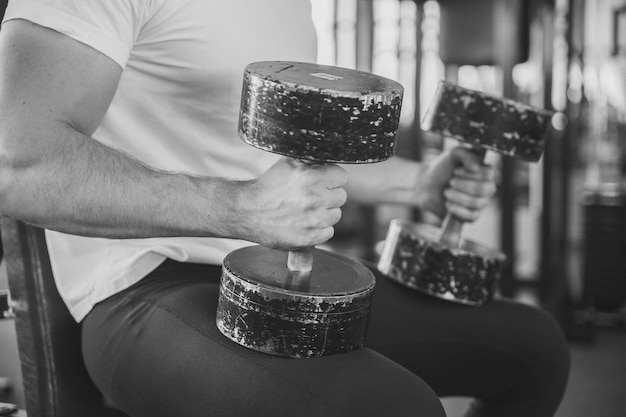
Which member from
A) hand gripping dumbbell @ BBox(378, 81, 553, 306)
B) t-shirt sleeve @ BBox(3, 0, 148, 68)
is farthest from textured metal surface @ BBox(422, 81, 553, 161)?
t-shirt sleeve @ BBox(3, 0, 148, 68)

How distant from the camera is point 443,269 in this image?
4.01 feet

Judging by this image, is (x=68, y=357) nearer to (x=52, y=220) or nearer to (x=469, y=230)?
(x=52, y=220)

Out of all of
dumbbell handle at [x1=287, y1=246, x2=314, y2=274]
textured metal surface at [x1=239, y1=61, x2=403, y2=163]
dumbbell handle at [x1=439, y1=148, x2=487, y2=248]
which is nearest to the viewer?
textured metal surface at [x1=239, y1=61, x2=403, y2=163]

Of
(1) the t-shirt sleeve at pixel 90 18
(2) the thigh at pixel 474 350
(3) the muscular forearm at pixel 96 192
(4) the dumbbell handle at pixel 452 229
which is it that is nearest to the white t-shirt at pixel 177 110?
(1) the t-shirt sleeve at pixel 90 18

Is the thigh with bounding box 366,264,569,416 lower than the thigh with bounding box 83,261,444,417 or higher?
lower

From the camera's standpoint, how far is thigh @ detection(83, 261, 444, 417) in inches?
33.5

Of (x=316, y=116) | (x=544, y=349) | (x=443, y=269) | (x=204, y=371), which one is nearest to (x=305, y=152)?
(x=316, y=116)

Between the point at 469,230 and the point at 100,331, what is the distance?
12.4 feet

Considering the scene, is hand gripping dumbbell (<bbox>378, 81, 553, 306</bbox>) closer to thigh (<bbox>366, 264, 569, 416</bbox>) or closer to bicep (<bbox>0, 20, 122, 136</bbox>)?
thigh (<bbox>366, 264, 569, 416</bbox>)

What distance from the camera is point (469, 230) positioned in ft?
15.0

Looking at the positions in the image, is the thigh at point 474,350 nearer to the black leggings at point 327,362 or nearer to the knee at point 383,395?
the black leggings at point 327,362

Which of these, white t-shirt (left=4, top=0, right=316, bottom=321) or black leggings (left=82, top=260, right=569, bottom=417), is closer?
black leggings (left=82, top=260, right=569, bottom=417)

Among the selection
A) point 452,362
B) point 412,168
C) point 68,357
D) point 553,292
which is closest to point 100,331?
point 68,357

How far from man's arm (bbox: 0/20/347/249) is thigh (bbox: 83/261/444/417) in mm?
129
